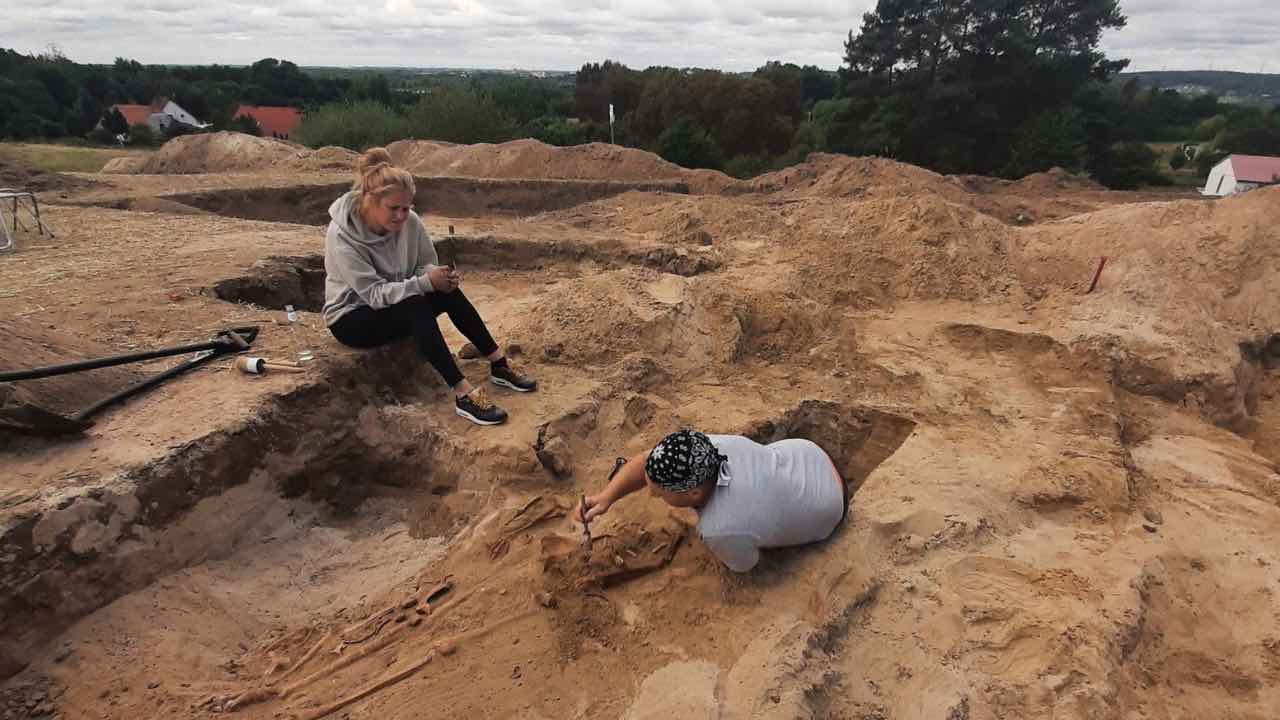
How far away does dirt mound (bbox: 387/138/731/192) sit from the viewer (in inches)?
496

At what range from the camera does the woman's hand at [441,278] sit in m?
3.71

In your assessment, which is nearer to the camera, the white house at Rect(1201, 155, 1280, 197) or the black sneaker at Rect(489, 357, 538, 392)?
the black sneaker at Rect(489, 357, 538, 392)

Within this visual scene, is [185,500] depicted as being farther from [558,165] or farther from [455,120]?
[455,120]

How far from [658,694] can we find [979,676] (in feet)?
4.32

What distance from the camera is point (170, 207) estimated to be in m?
8.59

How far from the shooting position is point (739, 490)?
8.80ft

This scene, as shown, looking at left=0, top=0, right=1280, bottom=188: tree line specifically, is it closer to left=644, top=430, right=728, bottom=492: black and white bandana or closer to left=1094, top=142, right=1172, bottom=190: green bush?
left=1094, top=142, right=1172, bottom=190: green bush

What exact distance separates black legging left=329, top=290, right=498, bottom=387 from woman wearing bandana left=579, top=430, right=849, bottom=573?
1.46 m

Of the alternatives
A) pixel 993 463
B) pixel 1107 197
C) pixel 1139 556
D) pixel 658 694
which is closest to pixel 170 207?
pixel 658 694

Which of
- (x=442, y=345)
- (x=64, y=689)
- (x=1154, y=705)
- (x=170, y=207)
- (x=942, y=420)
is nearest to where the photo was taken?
(x=64, y=689)

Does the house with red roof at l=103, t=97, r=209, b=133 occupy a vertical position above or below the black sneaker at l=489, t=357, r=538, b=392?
above

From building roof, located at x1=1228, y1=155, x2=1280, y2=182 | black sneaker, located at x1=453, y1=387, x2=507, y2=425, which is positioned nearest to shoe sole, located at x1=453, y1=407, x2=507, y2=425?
black sneaker, located at x1=453, y1=387, x2=507, y2=425

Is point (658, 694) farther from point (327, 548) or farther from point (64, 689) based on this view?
point (64, 689)

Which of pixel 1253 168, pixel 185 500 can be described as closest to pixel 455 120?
pixel 185 500
